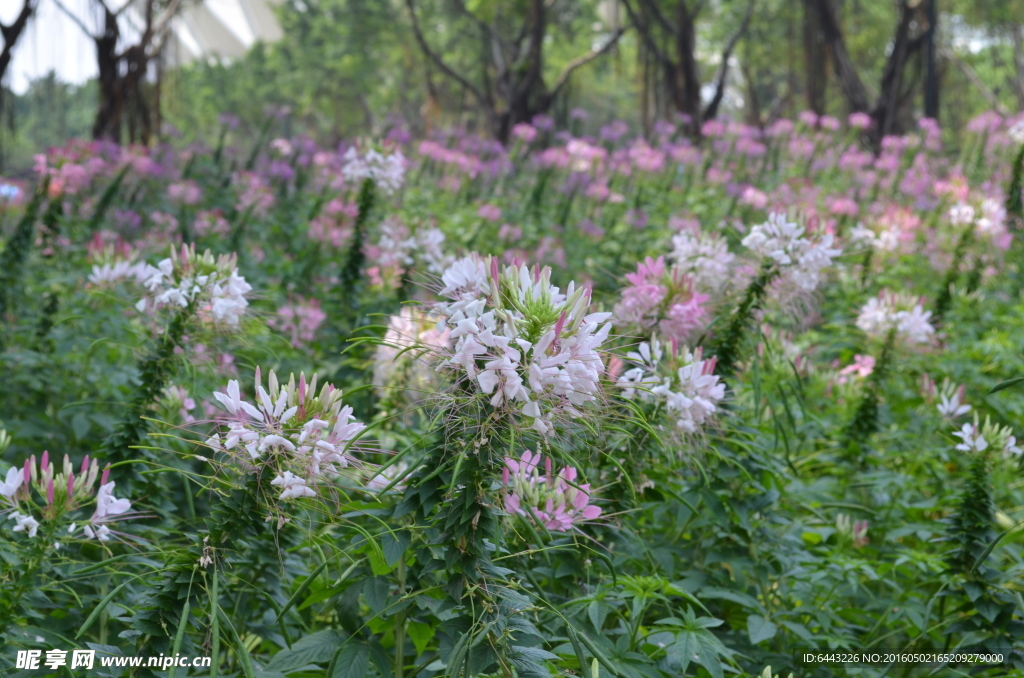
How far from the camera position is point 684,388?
1946 mm

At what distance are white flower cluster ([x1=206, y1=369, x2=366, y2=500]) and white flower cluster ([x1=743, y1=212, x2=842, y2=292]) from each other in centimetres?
135

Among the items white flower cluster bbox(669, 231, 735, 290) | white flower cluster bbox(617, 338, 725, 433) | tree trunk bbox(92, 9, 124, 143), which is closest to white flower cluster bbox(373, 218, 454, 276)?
white flower cluster bbox(669, 231, 735, 290)

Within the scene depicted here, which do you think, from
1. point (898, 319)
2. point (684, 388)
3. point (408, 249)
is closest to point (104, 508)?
point (684, 388)

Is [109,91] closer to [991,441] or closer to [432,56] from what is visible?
[432,56]

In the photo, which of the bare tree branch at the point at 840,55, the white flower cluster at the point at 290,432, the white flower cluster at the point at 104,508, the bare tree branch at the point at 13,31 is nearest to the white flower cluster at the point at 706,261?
the white flower cluster at the point at 290,432

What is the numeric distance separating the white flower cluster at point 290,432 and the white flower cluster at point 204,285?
696mm

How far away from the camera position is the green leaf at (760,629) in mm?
1919

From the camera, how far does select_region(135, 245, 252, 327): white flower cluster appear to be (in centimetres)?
198

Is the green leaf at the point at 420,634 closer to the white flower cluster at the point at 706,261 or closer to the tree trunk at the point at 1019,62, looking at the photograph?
the white flower cluster at the point at 706,261

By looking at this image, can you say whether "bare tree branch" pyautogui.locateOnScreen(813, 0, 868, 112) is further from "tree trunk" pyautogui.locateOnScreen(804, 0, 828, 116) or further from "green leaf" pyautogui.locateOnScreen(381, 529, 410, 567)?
"green leaf" pyautogui.locateOnScreen(381, 529, 410, 567)

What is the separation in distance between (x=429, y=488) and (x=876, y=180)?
7.70m

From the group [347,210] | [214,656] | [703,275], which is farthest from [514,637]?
[347,210]

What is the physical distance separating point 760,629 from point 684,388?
616 millimetres

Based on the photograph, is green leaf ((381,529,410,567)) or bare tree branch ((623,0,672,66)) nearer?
Answer: green leaf ((381,529,410,567))
